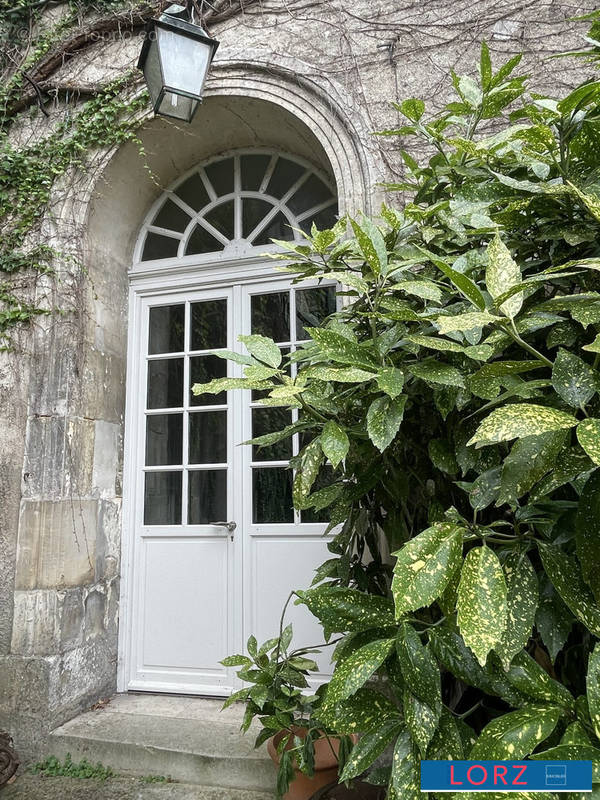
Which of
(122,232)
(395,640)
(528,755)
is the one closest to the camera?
(528,755)

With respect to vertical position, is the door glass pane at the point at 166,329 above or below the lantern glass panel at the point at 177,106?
below

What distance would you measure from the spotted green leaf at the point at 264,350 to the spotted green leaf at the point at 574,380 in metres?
0.50

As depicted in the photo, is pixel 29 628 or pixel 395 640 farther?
pixel 29 628

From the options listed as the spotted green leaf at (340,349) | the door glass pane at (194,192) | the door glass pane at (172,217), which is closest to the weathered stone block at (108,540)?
the door glass pane at (172,217)

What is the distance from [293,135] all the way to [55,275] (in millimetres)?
1625

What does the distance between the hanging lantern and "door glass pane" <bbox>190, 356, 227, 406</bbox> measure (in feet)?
4.65

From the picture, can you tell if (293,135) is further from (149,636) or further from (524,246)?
(149,636)

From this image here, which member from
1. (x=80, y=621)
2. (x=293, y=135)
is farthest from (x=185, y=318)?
(x=80, y=621)

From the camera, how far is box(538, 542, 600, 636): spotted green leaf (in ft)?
2.36

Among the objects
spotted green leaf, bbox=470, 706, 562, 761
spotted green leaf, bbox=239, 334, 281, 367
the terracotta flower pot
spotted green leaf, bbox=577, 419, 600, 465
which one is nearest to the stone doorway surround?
the terracotta flower pot

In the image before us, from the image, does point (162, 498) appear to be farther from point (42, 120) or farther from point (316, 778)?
point (42, 120)

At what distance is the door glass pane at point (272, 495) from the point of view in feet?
10.2

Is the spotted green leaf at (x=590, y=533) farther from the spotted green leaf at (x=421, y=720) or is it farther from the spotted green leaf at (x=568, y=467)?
the spotted green leaf at (x=421, y=720)

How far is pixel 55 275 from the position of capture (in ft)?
10.3
